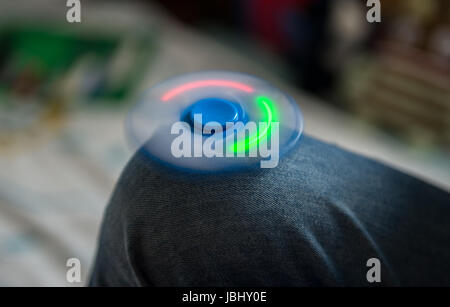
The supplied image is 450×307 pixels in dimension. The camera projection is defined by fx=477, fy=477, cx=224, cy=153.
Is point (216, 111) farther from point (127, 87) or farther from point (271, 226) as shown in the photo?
point (127, 87)

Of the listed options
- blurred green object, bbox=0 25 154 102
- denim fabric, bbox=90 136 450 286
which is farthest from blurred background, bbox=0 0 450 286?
denim fabric, bbox=90 136 450 286

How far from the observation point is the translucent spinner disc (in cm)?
36

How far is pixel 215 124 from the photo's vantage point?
1.18 ft

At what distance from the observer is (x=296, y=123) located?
384 mm

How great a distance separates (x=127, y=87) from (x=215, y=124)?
0.81 metres

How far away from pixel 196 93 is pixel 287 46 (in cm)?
115

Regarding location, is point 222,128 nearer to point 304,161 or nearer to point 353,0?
point 304,161

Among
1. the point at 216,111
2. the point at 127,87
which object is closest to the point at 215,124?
the point at 216,111

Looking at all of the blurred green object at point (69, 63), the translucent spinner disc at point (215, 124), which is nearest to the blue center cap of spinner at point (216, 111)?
the translucent spinner disc at point (215, 124)

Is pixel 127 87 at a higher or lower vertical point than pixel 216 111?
higher

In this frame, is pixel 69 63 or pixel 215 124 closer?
pixel 215 124

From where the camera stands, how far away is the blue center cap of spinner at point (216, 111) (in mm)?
364

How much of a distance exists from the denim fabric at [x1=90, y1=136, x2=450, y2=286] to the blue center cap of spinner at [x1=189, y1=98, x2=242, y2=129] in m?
0.04

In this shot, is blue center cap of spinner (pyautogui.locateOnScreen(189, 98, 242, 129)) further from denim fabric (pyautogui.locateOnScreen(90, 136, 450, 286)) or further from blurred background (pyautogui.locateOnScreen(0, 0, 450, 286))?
blurred background (pyautogui.locateOnScreen(0, 0, 450, 286))
